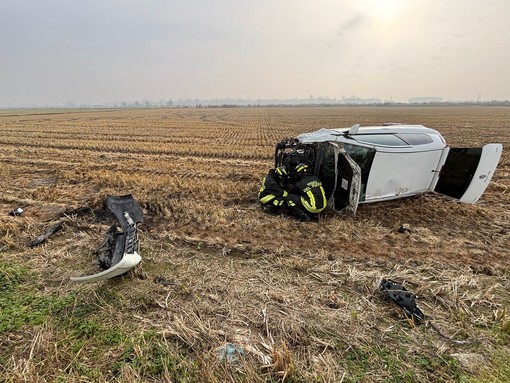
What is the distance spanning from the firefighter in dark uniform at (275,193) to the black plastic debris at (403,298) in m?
2.58

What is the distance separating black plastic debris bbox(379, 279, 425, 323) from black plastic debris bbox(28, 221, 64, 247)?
5.10m

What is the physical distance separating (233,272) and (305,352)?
1.46m

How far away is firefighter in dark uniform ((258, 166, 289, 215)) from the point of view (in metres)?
5.51

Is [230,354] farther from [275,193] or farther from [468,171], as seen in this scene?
[468,171]

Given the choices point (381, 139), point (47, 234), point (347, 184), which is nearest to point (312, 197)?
point (347, 184)

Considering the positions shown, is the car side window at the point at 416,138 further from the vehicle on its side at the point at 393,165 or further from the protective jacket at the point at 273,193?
the protective jacket at the point at 273,193

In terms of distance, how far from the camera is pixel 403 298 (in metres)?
A: 3.00

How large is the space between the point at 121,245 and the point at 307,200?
329 cm

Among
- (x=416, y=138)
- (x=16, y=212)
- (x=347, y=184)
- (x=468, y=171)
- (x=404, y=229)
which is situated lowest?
(x=404, y=229)

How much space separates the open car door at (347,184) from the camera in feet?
16.5

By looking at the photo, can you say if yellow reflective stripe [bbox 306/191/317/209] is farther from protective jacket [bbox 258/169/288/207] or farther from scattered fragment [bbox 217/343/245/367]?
scattered fragment [bbox 217/343/245/367]

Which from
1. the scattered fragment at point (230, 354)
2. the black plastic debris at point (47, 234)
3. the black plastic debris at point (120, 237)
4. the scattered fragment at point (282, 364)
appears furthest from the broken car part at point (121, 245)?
the scattered fragment at point (282, 364)

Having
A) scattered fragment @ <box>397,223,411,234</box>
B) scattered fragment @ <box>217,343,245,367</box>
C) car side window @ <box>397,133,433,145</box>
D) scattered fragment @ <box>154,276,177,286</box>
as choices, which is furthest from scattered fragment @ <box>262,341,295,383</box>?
car side window @ <box>397,133,433,145</box>

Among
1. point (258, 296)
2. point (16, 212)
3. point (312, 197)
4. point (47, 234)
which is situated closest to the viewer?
point (258, 296)
